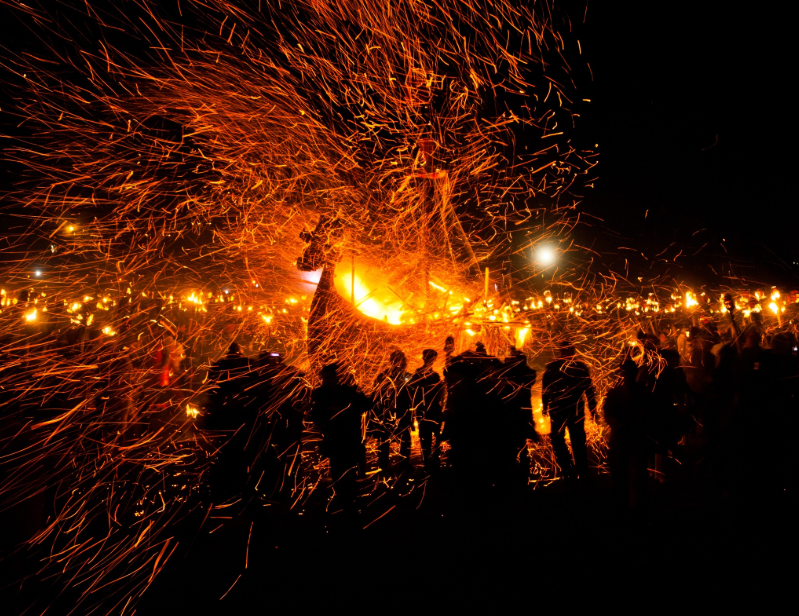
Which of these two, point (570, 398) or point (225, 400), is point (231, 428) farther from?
point (570, 398)

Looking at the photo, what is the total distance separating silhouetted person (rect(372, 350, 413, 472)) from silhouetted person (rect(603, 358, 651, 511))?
89.3 inches

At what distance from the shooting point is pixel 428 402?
579cm

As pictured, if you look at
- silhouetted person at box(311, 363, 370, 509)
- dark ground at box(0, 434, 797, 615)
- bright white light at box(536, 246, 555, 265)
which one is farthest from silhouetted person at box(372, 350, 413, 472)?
bright white light at box(536, 246, 555, 265)

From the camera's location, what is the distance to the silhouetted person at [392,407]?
568cm

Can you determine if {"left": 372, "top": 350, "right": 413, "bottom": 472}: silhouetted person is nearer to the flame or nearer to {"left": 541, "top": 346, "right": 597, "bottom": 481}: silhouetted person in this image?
the flame

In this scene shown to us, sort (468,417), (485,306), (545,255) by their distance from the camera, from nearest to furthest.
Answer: (468,417) < (485,306) < (545,255)

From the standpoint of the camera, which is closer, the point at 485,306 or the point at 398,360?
the point at 398,360

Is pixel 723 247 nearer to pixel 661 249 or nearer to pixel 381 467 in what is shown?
pixel 661 249

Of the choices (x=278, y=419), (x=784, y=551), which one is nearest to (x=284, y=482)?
(x=278, y=419)

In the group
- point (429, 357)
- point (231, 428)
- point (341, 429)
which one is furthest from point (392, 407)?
point (231, 428)

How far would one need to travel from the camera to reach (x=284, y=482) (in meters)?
A: 4.91

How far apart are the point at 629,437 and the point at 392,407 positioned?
2767mm

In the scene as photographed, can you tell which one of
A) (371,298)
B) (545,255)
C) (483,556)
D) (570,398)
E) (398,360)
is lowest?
(483,556)

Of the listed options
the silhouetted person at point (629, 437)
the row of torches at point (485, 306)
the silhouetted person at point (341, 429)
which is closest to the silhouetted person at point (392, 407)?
the silhouetted person at point (341, 429)
